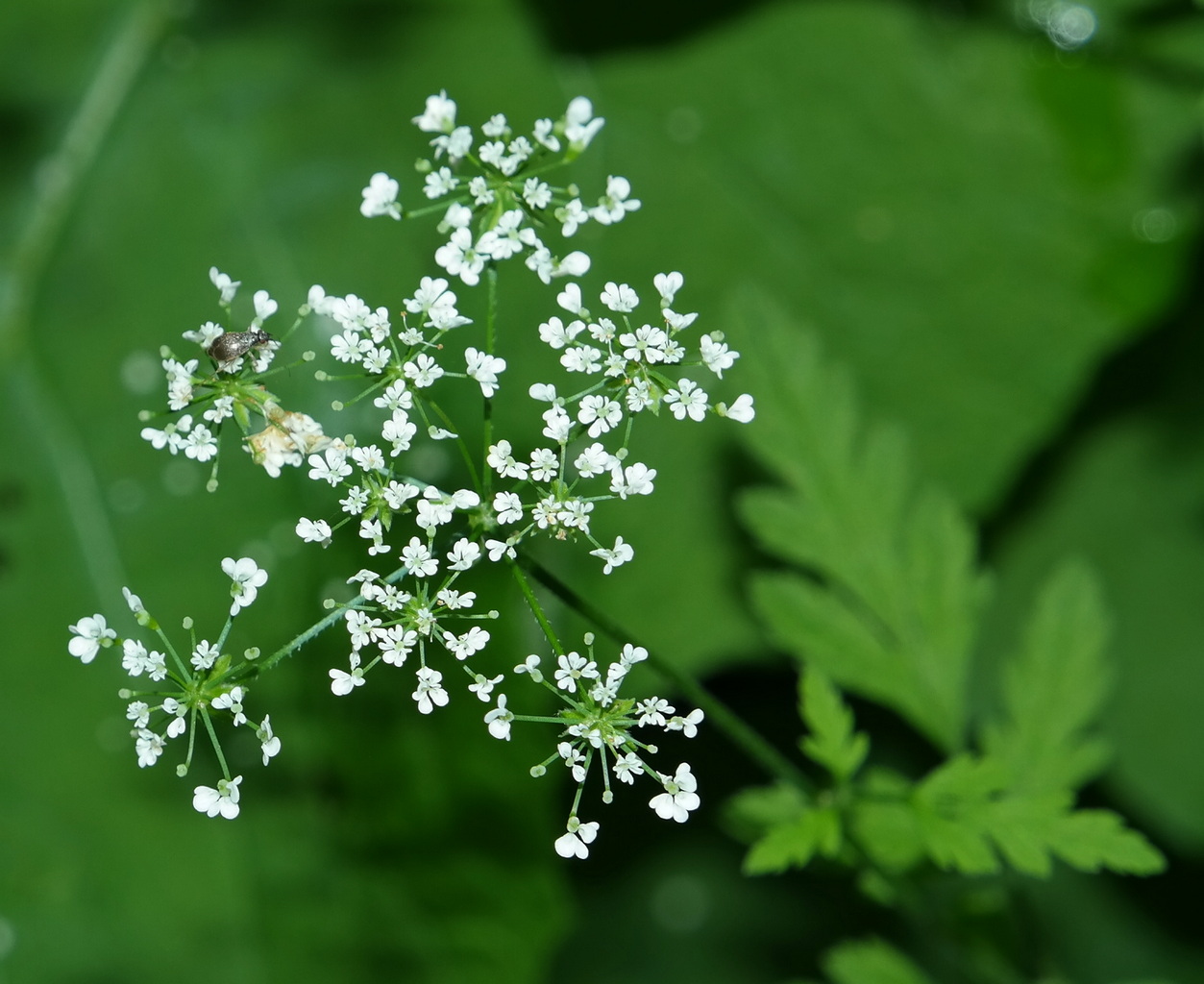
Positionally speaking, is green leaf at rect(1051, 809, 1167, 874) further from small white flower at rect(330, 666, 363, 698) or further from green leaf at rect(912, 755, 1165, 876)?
small white flower at rect(330, 666, 363, 698)

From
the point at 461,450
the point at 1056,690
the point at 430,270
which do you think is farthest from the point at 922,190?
the point at 461,450

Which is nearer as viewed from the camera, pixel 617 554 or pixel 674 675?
pixel 617 554

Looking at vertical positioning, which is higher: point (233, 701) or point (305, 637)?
point (305, 637)

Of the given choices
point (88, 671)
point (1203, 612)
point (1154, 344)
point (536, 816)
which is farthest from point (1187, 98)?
point (88, 671)

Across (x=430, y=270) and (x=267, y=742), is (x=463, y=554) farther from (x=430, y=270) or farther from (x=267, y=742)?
(x=430, y=270)

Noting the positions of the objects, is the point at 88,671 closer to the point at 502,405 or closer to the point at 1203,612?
the point at 502,405

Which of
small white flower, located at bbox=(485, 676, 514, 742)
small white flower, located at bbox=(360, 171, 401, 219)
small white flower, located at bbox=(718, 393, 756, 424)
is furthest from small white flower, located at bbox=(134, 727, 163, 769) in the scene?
small white flower, located at bbox=(718, 393, 756, 424)
